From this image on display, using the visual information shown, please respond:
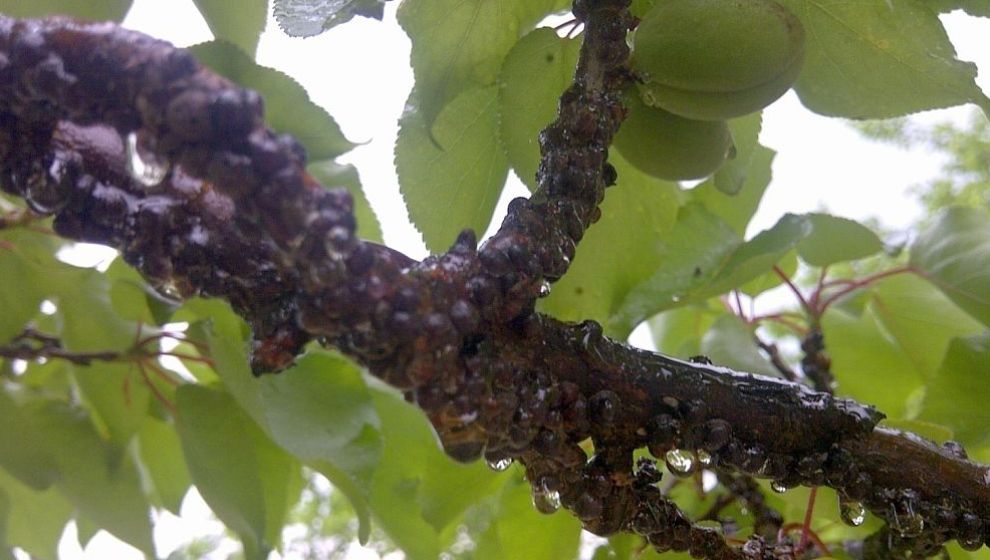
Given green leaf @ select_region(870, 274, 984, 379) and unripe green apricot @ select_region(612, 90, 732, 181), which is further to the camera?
green leaf @ select_region(870, 274, 984, 379)

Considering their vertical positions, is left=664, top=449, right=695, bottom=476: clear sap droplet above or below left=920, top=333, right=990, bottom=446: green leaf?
above

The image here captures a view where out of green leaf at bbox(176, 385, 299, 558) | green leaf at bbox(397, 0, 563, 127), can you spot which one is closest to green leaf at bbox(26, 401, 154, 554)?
green leaf at bbox(176, 385, 299, 558)

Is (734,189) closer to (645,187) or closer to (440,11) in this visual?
(645,187)

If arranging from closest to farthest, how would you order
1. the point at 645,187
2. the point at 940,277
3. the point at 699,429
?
the point at 699,429
the point at 645,187
the point at 940,277

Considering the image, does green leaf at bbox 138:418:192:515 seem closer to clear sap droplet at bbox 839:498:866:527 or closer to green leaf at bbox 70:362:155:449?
green leaf at bbox 70:362:155:449

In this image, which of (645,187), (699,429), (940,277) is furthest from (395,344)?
(940,277)

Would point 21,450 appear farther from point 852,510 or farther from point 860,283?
point 860,283

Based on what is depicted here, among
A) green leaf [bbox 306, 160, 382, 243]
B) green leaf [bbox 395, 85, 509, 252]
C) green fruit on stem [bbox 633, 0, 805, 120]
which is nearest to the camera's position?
green fruit on stem [bbox 633, 0, 805, 120]
